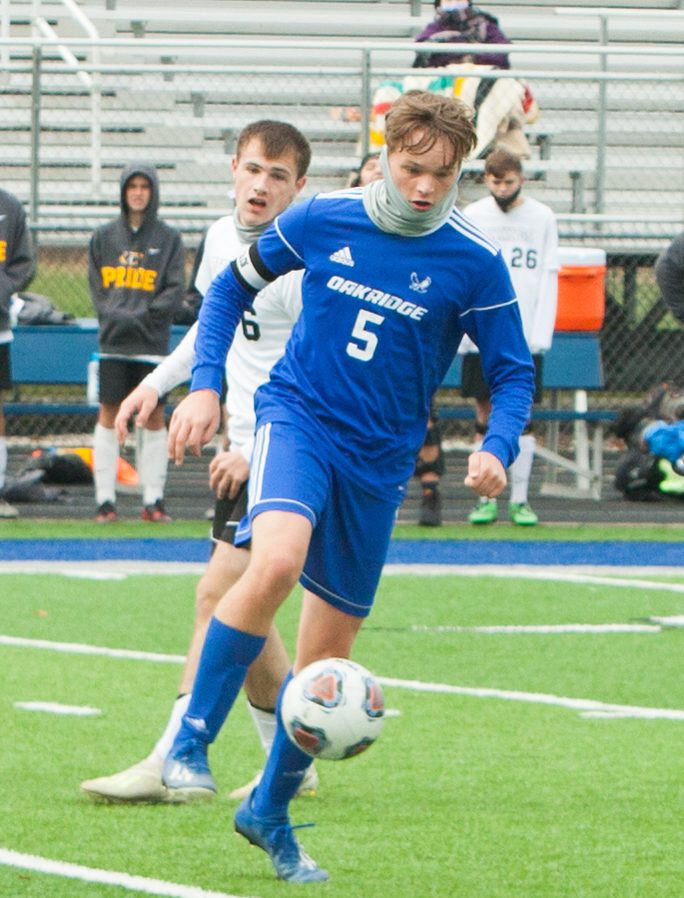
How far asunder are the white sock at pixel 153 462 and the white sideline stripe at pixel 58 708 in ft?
19.4

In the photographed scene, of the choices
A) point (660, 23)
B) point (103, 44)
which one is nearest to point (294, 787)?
point (103, 44)

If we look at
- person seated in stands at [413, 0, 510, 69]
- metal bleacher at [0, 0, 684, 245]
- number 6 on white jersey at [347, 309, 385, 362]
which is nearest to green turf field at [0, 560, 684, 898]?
number 6 on white jersey at [347, 309, 385, 362]

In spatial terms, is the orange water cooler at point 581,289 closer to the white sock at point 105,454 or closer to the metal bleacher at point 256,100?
the metal bleacher at point 256,100

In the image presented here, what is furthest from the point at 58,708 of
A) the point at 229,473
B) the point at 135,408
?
the point at 135,408

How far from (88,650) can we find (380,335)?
12.2 feet

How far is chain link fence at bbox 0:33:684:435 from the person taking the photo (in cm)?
1562

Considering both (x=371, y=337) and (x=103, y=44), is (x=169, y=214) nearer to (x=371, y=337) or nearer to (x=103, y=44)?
(x=103, y=44)

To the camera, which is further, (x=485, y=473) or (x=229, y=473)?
(x=229, y=473)

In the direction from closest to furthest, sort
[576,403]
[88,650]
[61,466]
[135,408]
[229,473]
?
[135,408] < [229,473] < [88,650] < [61,466] < [576,403]

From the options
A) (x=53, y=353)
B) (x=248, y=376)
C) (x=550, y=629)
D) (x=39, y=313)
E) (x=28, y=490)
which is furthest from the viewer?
(x=39, y=313)

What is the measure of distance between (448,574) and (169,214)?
5.85 meters

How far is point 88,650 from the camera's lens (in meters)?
8.17

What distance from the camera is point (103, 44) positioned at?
15.1m

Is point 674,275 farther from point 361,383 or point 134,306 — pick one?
point 134,306
